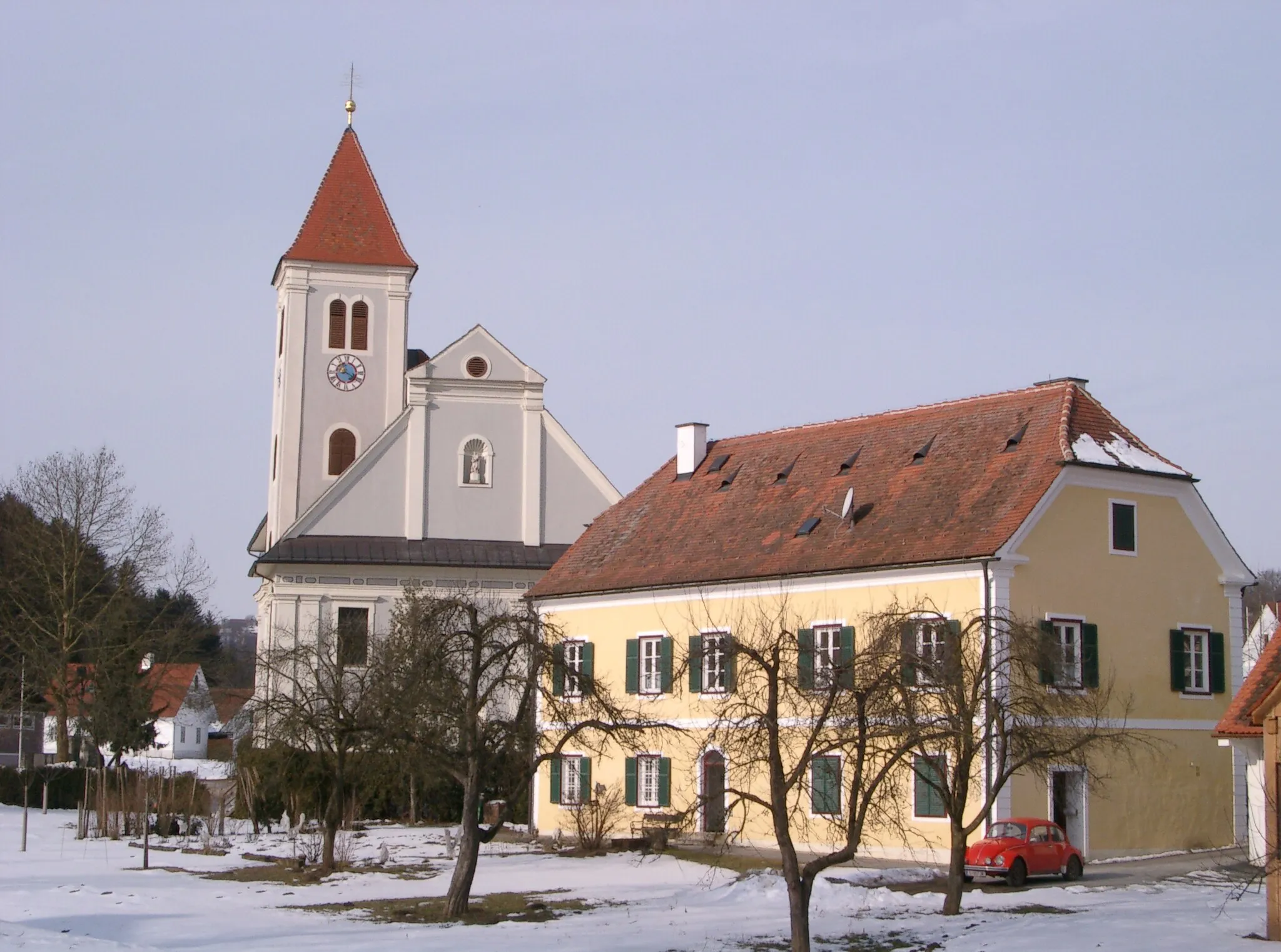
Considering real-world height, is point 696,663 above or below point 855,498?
below

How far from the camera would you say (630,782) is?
36.9m

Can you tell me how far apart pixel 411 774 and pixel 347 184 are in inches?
1068

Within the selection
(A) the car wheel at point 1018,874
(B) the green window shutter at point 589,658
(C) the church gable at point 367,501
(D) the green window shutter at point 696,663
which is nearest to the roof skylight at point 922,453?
(D) the green window shutter at point 696,663

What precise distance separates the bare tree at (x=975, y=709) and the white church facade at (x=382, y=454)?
2594cm

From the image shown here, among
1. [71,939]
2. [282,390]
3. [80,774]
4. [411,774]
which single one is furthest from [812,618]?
[282,390]

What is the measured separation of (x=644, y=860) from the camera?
31578 mm

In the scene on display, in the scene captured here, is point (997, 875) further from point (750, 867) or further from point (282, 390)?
point (282, 390)

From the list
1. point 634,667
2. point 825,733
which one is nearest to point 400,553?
point 634,667

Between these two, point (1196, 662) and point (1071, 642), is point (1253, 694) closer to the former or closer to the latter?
point (1071, 642)

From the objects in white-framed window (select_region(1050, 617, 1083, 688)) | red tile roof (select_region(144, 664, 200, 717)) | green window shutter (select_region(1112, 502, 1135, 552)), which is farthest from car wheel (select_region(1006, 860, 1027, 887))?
red tile roof (select_region(144, 664, 200, 717))

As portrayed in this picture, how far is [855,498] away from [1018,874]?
33.8 feet

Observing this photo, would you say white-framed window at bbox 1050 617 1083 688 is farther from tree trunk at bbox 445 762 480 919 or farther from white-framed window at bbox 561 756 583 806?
white-framed window at bbox 561 756 583 806

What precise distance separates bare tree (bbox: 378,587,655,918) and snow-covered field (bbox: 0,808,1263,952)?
185 centimetres

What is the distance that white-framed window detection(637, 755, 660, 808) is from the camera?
1431 inches
